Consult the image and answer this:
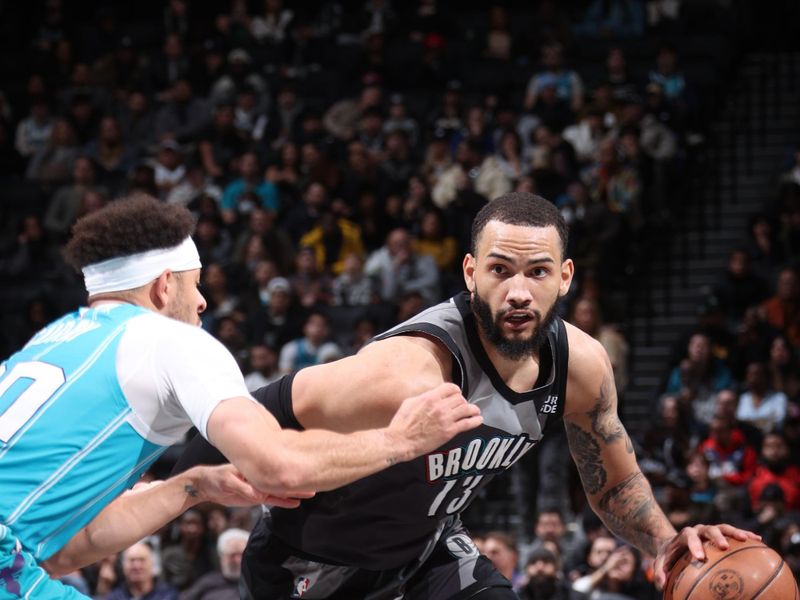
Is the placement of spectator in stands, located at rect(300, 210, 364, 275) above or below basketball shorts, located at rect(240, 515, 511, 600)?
below

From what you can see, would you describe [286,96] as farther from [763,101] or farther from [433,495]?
[433,495]

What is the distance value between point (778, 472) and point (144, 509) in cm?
679

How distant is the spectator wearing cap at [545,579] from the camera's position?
8.44 m

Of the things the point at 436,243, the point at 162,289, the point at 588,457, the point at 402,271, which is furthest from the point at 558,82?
the point at 162,289

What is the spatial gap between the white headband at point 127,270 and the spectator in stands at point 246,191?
31.2 ft

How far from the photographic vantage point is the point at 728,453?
388 inches

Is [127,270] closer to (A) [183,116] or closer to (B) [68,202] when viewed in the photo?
(B) [68,202]

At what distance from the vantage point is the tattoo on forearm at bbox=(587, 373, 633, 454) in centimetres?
462

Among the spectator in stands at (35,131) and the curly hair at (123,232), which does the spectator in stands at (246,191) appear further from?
the curly hair at (123,232)

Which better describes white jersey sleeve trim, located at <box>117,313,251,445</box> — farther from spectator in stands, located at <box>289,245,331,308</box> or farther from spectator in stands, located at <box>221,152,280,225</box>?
spectator in stands, located at <box>221,152,280,225</box>

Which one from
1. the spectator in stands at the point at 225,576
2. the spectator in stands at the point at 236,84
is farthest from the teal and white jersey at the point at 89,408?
the spectator in stands at the point at 236,84

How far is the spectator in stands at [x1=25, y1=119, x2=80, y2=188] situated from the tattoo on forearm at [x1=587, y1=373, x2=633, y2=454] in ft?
35.5

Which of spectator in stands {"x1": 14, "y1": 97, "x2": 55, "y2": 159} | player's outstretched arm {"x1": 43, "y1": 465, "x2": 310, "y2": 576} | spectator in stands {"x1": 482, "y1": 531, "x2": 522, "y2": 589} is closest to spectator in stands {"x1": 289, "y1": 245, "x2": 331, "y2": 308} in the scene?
spectator in stands {"x1": 482, "y1": 531, "x2": 522, "y2": 589}

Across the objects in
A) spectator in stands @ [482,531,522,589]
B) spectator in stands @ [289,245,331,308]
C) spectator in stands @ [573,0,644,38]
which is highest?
spectator in stands @ [573,0,644,38]
